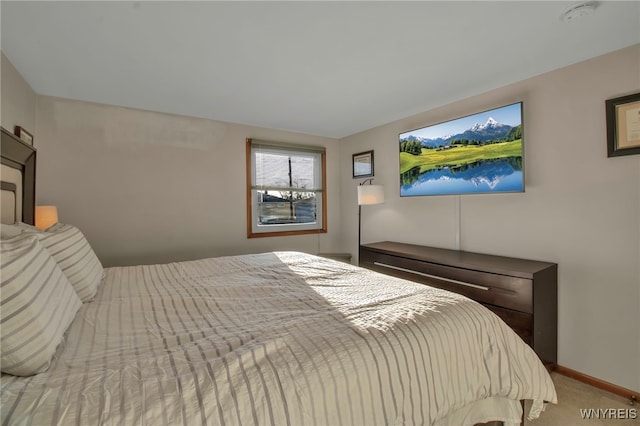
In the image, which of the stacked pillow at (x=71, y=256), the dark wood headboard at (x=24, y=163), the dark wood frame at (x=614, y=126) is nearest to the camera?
the stacked pillow at (x=71, y=256)

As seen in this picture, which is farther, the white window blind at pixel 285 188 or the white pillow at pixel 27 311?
the white window blind at pixel 285 188

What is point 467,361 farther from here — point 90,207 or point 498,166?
point 90,207

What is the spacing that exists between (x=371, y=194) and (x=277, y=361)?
2.76 meters

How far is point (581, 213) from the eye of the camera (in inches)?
83.1

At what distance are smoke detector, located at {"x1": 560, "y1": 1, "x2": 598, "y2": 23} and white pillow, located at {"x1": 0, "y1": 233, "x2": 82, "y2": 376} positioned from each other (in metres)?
2.66

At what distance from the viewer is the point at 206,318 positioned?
1250 mm

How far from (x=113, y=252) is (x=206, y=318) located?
7.71ft

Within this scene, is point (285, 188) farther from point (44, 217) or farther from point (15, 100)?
point (15, 100)

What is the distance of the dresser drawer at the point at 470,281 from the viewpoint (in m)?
1.98

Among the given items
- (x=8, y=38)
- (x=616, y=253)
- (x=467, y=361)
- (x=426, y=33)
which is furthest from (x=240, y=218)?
(x=616, y=253)

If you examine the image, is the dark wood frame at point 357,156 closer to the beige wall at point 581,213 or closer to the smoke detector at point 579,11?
the beige wall at point 581,213

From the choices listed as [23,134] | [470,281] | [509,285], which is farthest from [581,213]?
[23,134]

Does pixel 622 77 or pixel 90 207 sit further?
pixel 90 207

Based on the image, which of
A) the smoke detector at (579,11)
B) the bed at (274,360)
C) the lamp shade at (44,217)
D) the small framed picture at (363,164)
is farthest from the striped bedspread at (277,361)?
the small framed picture at (363,164)
